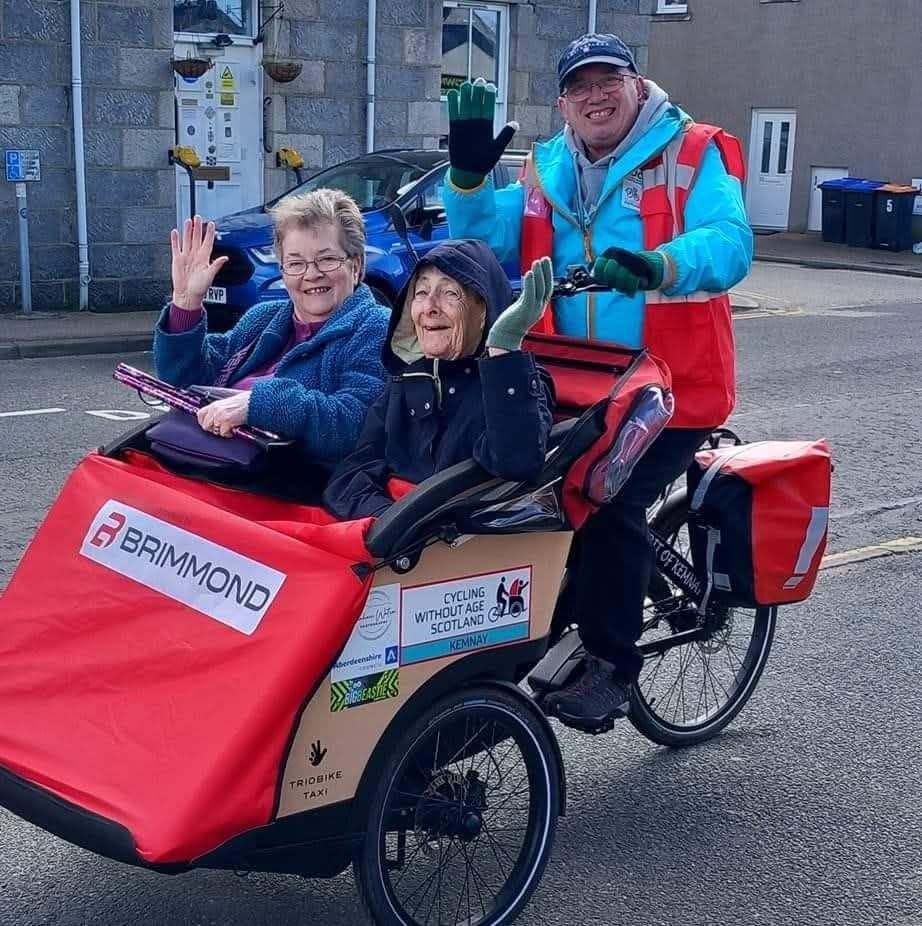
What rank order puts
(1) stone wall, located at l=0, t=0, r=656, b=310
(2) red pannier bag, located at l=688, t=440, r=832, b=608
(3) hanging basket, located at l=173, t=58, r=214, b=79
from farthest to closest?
1. (3) hanging basket, located at l=173, t=58, r=214, b=79
2. (1) stone wall, located at l=0, t=0, r=656, b=310
3. (2) red pannier bag, located at l=688, t=440, r=832, b=608

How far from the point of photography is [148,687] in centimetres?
287

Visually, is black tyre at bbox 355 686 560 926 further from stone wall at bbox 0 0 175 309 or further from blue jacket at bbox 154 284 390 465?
stone wall at bbox 0 0 175 309

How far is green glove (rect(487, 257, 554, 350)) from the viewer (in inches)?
114

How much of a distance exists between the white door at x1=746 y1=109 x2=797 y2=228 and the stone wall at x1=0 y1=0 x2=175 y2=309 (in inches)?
693

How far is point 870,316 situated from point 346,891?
1441 cm

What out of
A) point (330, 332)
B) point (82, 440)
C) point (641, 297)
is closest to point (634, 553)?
point (641, 297)

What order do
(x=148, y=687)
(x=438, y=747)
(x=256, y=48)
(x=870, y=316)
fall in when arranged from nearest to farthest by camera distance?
(x=148, y=687)
(x=438, y=747)
(x=256, y=48)
(x=870, y=316)

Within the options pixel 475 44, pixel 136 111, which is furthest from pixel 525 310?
pixel 475 44

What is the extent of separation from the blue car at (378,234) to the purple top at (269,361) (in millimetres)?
6933

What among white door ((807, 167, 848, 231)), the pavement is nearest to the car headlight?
the pavement

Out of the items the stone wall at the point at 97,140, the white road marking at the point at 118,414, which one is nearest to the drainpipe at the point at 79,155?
the stone wall at the point at 97,140

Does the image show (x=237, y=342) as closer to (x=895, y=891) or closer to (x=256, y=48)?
(x=895, y=891)

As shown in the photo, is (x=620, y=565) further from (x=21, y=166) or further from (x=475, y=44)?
(x=475, y=44)

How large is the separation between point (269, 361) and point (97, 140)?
11.2 meters
